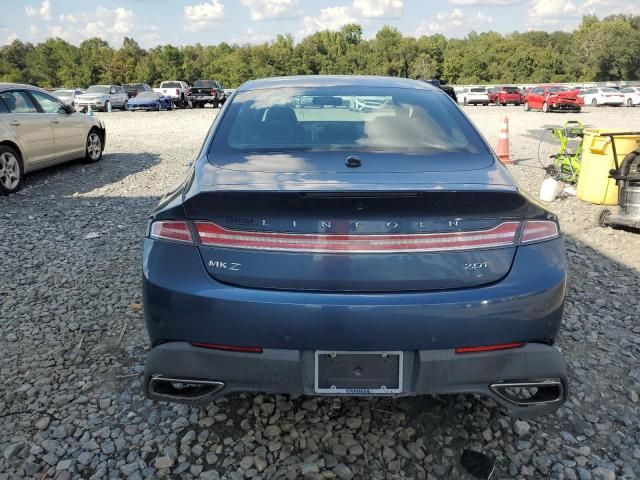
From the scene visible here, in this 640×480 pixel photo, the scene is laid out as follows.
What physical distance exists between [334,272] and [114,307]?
261 centimetres

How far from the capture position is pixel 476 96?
1645 inches

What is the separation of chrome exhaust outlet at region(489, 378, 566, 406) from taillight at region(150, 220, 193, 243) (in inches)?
52.7

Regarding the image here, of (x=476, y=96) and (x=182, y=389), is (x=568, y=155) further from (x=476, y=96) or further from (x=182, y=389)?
(x=476, y=96)

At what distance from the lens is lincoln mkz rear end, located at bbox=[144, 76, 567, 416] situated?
6.66 feet

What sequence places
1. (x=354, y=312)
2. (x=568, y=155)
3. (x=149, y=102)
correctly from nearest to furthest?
(x=354, y=312) < (x=568, y=155) < (x=149, y=102)

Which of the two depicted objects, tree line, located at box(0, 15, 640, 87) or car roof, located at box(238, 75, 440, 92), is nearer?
car roof, located at box(238, 75, 440, 92)

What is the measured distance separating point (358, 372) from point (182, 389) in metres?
0.76

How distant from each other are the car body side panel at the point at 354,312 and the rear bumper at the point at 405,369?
5 centimetres

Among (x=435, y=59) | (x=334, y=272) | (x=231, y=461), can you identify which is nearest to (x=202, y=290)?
(x=334, y=272)

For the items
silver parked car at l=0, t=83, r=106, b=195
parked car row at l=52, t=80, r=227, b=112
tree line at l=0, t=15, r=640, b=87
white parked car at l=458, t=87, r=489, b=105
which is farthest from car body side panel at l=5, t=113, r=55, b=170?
tree line at l=0, t=15, r=640, b=87

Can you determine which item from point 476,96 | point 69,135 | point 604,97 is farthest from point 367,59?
point 69,135

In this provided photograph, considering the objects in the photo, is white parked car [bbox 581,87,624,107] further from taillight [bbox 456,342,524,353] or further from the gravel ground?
taillight [bbox 456,342,524,353]

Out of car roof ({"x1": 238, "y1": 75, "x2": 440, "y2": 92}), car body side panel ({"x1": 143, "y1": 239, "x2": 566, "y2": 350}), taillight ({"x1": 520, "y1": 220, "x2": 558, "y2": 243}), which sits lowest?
car body side panel ({"x1": 143, "y1": 239, "x2": 566, "y2": 350})

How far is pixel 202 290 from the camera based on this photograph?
209cm
